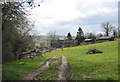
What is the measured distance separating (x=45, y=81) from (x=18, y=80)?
1.82 m

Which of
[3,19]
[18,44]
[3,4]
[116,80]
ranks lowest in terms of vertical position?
[116,80]

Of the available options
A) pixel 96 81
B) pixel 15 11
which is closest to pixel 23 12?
pixel 15 11

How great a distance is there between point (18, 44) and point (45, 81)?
1876cm

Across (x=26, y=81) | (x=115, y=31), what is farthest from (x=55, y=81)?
(x=115, y=31)

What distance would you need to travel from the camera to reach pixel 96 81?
8.39m

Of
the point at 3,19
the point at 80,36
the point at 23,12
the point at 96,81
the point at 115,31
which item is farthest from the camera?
the point at 115,31

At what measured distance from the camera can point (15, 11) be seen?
1030cm

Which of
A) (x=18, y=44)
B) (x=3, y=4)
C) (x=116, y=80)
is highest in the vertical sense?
(x=3, y=4)

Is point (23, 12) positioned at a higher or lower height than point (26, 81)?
higher

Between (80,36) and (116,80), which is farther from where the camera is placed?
(80,36)

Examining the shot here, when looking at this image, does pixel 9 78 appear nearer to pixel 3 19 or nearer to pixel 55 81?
pixel 55 81

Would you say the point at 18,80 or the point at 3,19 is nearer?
the point at 18,80

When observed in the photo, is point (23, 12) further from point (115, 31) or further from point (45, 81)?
point (115, 31)

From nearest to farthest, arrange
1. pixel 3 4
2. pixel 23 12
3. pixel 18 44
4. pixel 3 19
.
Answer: pixel 3 4 < pixel 23 12 < pixel 3 19 < pixel 18 44
